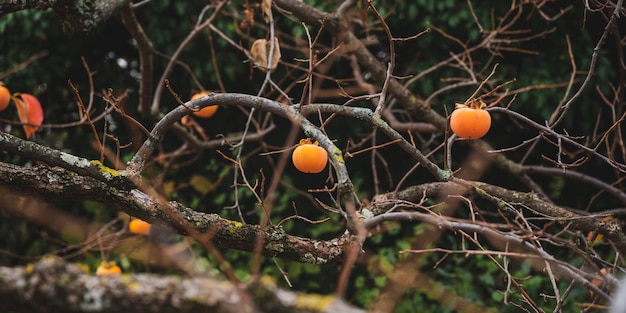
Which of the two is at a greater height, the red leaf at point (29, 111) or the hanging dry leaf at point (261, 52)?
the hanging dry leaf at point (261, 52)

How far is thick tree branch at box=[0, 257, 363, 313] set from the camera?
0.85 m

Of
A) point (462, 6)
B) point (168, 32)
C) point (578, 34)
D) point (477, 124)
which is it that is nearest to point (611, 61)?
point (578, 34)

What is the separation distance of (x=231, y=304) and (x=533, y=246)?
4.29 ft

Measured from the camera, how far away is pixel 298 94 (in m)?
4.08

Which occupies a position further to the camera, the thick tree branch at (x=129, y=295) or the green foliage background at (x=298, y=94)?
the green foliage background at (x=298, y=94)

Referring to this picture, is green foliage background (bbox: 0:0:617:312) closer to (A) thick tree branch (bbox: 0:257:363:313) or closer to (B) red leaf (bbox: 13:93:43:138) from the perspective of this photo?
(B) red leaf (bbox: 13:93:43:138)

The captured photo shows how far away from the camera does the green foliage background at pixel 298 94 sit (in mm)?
3570

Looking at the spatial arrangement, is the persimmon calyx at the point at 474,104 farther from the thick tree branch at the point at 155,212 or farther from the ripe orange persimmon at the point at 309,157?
the thick tree branch at the point at 155,212

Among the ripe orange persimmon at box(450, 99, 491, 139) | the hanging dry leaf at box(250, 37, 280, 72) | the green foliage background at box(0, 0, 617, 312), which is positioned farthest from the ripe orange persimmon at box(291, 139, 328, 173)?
the green foliage background at box(0, 0, 617, 312)

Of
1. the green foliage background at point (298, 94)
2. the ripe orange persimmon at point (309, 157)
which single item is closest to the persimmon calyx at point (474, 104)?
the ripe orange persimmon at point (309, 157)

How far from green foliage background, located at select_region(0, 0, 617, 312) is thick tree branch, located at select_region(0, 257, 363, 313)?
7.88 ft

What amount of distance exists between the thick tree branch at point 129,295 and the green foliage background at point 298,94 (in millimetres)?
2403

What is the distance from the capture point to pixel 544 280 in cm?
342

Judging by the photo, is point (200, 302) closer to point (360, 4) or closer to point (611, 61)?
point (360, 4)
